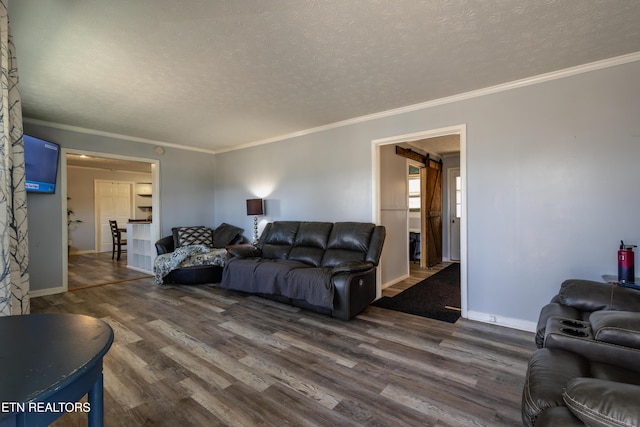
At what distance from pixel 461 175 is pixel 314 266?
211 centimetres

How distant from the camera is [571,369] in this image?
121 cm

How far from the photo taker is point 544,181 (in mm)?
2793

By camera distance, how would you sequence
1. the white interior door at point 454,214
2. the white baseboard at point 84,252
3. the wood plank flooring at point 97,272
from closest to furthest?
the wood plank flooring at point 97,272 → the white interior door at point 454,214 → the white baseboard at point 84,252

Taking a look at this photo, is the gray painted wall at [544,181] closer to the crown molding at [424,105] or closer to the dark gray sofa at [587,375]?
the crown molding at [424,105]

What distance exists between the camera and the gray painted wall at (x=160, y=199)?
416 centimetres

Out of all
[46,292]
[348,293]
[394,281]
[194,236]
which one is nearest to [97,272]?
[46,292]

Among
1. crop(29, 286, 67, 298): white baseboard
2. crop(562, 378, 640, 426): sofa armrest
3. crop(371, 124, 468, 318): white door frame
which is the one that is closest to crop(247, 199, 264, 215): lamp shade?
crop(371, 124, 468, 318): white door frame

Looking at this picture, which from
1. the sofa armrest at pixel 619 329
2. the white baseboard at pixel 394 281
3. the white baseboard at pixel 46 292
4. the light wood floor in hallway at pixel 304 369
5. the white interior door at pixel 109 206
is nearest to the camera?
the sofa armrest at pixel 619 329

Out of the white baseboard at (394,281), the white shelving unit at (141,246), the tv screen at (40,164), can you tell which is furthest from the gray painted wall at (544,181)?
the white shelving unit at (141,246)

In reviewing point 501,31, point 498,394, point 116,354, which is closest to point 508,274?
point 498,394

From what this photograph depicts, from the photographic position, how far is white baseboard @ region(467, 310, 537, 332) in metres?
2.86

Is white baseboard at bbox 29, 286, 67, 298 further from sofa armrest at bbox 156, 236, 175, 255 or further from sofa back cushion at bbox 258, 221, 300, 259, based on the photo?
sofa back cushion at bbox 258, 221, 300, 259

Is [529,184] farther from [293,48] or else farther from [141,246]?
[141,246]

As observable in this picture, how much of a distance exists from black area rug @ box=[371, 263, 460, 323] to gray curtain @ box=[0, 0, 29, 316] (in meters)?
3.29
